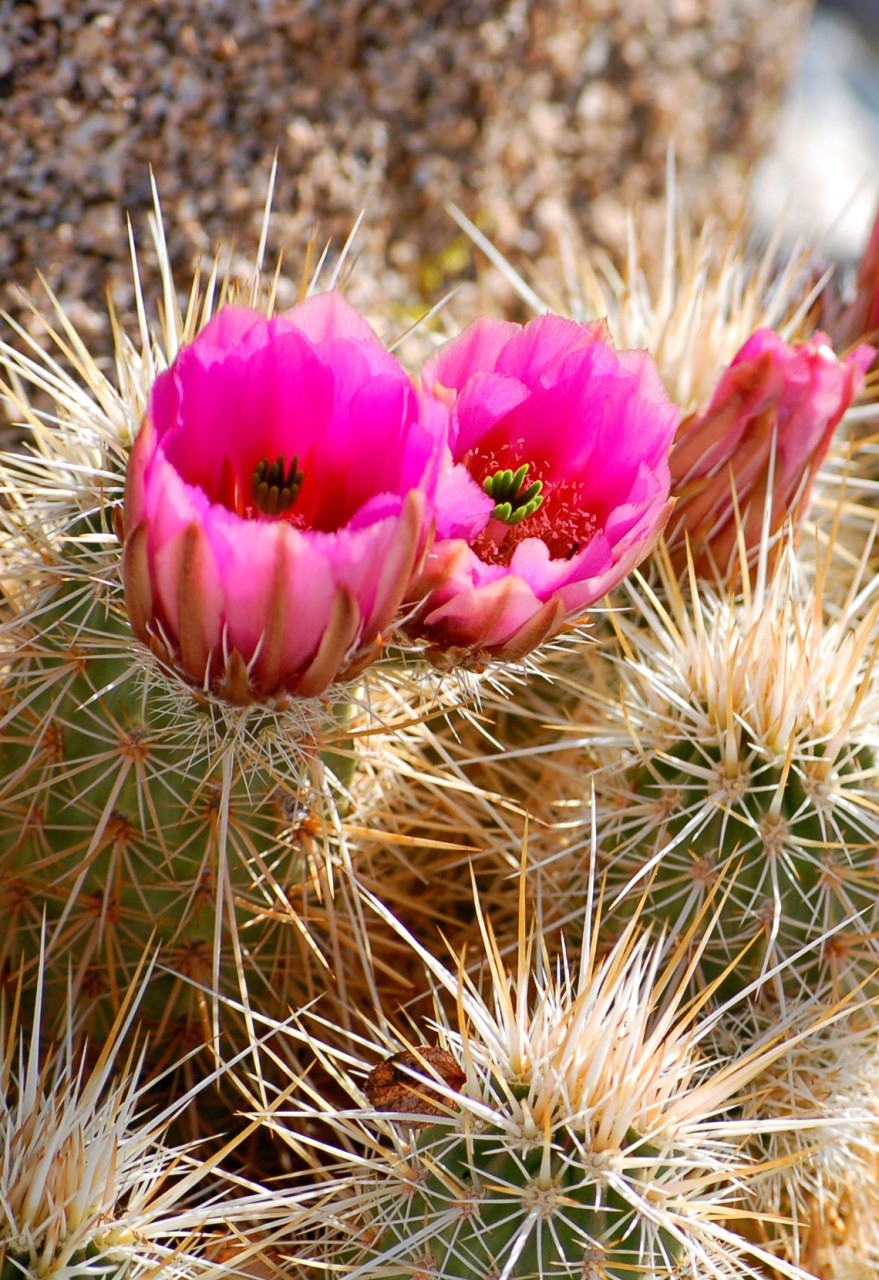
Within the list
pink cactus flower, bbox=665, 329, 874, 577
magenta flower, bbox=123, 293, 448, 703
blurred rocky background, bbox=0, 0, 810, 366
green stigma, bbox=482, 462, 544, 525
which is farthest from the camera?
blurred rocky background, bbox=0, 0, 810, 366

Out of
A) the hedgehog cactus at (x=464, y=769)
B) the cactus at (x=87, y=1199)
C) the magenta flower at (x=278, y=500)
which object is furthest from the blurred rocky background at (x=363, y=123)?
the cactus at (x=87, y=1199)

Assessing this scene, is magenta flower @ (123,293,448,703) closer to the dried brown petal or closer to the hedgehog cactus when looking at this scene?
the hedgehog cactus

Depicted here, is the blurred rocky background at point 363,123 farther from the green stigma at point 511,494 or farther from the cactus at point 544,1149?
the cactus at point 544,1149

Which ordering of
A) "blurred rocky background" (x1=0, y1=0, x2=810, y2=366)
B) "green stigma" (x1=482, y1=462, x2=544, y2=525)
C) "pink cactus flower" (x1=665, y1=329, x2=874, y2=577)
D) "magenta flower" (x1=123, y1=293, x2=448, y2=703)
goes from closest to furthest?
"magenta flower" (x1=123, y1=293, x2=448, y2=703) < "green stigma" (x1=482, y1=462, x2=544, y2=525) < "pink cactus flower" (x1=665, y1=329, x2=874, y2=577) < "blurred rocky background" (x1=0, y1=0, x2=810, y2=366)

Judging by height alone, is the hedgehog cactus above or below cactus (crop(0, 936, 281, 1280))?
above

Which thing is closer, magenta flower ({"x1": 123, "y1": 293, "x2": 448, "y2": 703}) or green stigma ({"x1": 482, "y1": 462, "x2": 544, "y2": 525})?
magenta flower ({"x1": 123, "y1": 293, "x2": 448, "y2": 703})

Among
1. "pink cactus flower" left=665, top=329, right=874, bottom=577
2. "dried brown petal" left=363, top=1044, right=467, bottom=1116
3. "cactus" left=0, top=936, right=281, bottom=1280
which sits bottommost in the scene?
"cactus" left=0, top=936, right=281, bottom=1280

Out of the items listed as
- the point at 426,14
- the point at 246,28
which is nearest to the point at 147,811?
the point at 246,28

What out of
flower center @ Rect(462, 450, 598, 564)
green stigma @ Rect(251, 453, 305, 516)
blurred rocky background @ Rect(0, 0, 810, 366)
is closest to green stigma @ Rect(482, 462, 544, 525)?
flower center @ Rect(462, 450, 598, 564)

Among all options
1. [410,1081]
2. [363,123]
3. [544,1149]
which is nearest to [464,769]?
[410,1081]
